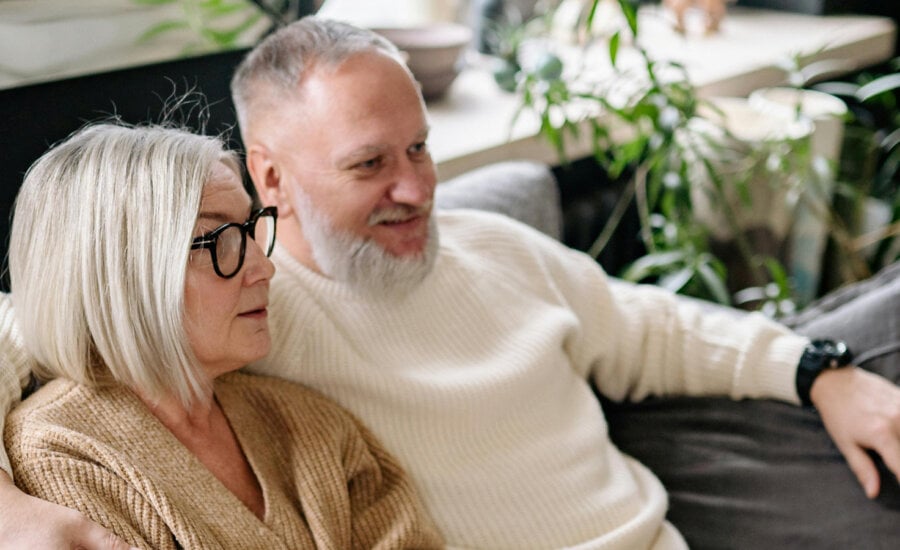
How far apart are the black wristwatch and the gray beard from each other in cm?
67

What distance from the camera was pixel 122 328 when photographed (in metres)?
0.98

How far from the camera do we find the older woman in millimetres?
955

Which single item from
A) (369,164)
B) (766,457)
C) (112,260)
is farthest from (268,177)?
(766,457)

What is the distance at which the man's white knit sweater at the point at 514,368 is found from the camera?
4.25ft

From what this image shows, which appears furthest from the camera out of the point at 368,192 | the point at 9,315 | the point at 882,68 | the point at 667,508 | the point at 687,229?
the point at 882,68

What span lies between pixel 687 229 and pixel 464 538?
3.86 feet

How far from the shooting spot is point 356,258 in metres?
1.30

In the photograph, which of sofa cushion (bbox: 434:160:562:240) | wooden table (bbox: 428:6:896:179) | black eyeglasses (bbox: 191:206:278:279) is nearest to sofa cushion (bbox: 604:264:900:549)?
sofa cushion (bbox: 434:160:562:240)

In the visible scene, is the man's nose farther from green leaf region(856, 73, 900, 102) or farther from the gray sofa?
green leaf region(856, 73, 900, 102)

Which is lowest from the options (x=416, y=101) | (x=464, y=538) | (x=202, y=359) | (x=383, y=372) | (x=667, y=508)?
(x=667, y=508)

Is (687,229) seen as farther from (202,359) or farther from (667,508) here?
(202,359)

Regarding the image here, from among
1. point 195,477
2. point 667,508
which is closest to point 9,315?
point 195,477

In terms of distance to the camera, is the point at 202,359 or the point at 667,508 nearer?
the point at 202,359

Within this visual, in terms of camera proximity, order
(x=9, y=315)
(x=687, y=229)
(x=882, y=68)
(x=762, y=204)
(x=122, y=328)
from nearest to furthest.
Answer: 1. (x=122, y=328)
2. (x=9, y=315)
3. (x=687, y=229)
4. (x=762, y=204)
5. (x=882, y=68)
